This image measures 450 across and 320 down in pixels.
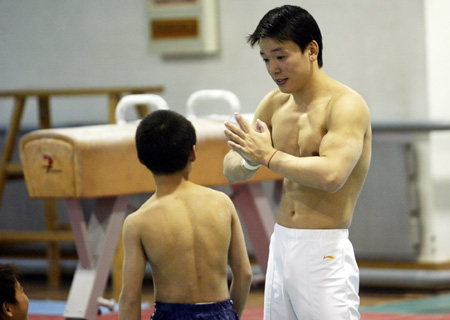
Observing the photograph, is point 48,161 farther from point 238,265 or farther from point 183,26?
point 183,26

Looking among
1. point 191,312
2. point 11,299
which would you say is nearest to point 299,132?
point 191,312

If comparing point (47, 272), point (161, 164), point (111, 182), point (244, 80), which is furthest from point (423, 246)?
point (161, 164)

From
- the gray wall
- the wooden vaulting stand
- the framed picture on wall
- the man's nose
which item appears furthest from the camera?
the framed picture on wall

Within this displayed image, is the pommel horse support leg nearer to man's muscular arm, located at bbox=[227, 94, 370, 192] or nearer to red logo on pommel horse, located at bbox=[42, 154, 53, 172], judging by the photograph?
red logo on pommel horse, located at bbox=[42, 154, 53, 172]

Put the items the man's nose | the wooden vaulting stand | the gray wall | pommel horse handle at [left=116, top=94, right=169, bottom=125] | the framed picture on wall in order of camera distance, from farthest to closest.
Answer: the framed picture on wall < the wooden vaulting stand < the gray wall < pommel horse handle at [left=116, top=94, right=169, bottom=125] < the man's nose

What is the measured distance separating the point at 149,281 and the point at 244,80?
181 cm

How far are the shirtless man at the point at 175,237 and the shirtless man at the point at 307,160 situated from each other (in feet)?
0.66

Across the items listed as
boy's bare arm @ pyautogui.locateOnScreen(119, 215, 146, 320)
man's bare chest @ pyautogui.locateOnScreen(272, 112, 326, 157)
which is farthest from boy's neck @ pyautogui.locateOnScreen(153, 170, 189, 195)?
man's bare chest @ pyautogui.locateOnScreen(272, 112, 326, 157)

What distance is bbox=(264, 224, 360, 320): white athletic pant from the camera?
271 cm

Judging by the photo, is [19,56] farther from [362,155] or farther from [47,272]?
[362,155]

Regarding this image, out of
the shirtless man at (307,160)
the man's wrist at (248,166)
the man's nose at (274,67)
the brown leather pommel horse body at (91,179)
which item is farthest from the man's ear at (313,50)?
the brown leather pommel horse body at (91,179)

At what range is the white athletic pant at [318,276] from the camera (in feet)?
8.90

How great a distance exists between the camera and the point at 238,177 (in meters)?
2.92

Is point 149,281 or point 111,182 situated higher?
point 111,182
